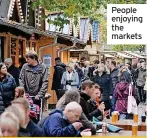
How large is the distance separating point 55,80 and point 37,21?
5463mm

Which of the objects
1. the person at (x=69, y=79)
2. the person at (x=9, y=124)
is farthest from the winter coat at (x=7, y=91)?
the person at (x=69, y=79)

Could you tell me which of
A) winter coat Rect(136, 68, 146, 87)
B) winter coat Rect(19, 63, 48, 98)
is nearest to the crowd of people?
winter coat Rect(19, 63, 48, 98)

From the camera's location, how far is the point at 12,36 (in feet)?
76.4

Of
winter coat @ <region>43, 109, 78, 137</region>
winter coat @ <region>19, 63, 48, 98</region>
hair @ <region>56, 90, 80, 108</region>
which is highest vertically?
winter coat @ <region>19, 63, 48, 98</region>

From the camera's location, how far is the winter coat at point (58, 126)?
9.07 meters

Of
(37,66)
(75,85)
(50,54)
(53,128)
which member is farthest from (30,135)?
(50,54)

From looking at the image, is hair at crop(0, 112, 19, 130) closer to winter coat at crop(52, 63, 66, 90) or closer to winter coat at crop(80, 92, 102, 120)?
winter coat at crop(80, 92, 102, 120)

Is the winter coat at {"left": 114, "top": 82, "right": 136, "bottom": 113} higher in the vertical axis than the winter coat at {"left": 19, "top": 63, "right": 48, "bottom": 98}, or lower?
lower

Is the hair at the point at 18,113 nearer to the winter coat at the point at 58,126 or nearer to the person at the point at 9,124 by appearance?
the person at the point at 9,124

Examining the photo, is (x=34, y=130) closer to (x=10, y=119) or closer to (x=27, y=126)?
(x=27, y=126)

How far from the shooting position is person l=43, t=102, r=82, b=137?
355 inches

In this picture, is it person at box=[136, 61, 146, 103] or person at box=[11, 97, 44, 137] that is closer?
person at box=[11, 97, 44, 137]

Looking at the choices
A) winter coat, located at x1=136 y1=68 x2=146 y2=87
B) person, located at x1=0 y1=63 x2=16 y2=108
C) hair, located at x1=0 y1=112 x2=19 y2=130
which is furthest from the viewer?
winter coat, located at x1=136 y1=68 x2=146 y2=87

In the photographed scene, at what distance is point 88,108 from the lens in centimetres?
1233
